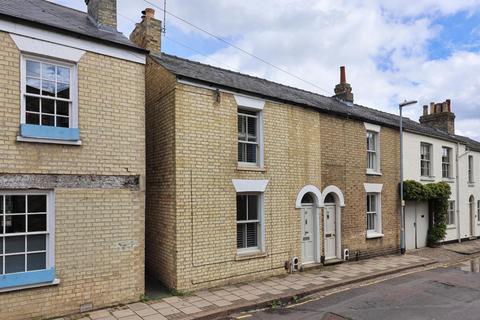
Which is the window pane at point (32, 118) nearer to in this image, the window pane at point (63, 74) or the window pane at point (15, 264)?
the window pane at point (63, 74)

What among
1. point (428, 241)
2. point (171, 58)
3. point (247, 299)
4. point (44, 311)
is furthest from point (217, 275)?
point (428, 241)

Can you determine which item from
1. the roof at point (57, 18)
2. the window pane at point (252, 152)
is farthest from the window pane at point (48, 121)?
the window pane at point (252, 152)

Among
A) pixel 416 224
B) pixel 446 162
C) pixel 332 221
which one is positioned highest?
pixel 446 162

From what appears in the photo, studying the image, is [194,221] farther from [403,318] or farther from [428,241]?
[428,241]

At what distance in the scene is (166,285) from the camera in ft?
32.0

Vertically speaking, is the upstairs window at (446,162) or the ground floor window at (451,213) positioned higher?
the upstairs window at (446,162)

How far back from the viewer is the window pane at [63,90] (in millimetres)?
7892

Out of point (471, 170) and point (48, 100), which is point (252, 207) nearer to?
point (48, 100)

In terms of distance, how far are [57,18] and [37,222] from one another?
15.5 ft

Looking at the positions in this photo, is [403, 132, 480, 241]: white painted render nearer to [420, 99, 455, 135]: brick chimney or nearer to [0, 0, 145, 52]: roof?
[420, 99, 455, 135]: brick chimney

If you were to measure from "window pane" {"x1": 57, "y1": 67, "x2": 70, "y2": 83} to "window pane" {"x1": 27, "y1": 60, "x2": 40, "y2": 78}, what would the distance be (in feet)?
1.29

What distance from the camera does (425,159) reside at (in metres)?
18.8

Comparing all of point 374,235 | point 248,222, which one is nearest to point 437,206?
point 374,235

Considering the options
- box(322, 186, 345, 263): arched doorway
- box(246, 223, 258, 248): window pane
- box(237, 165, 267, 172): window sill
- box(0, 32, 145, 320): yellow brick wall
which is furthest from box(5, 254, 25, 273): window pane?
box(322, 186, 345, 263): arched doorway
